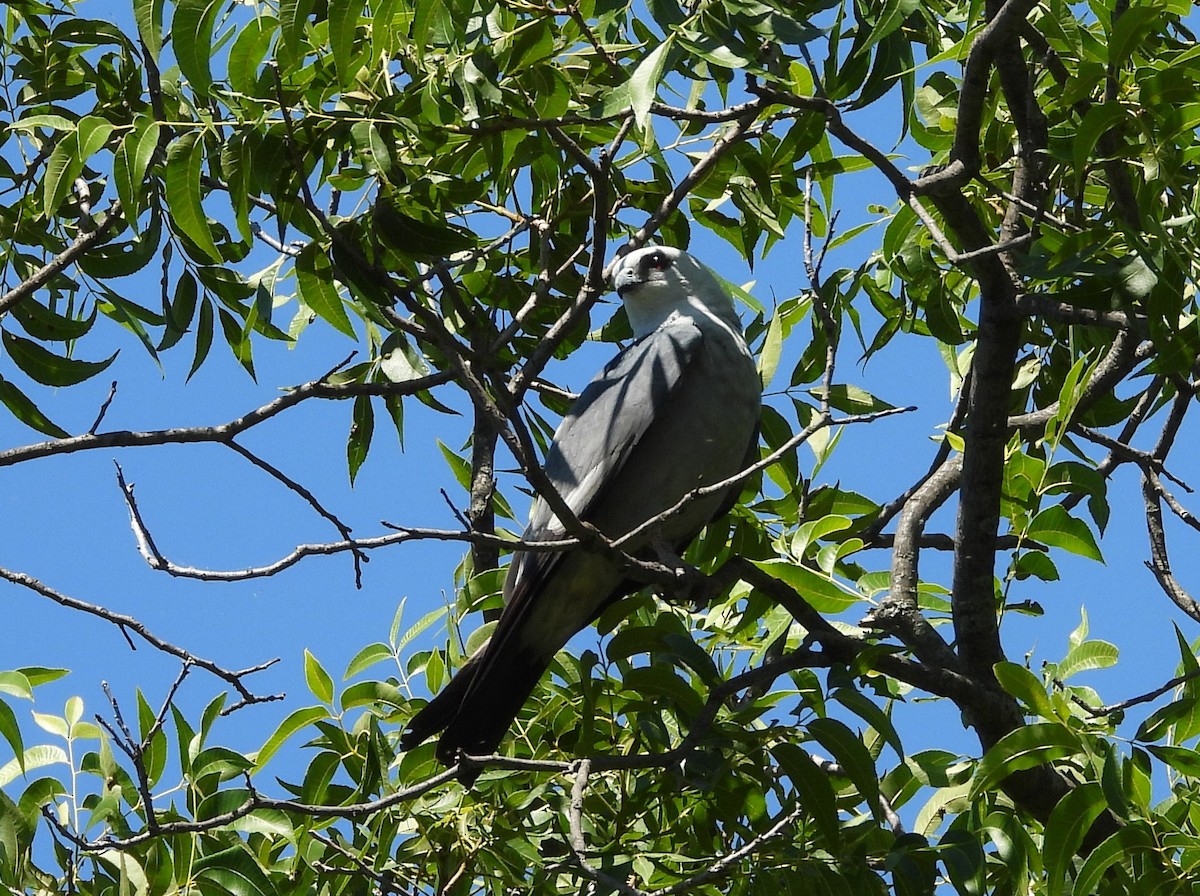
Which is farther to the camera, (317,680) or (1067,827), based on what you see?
(317,680)

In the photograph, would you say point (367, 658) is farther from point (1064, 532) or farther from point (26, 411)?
point (1064, 532)

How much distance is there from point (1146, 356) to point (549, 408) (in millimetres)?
1930

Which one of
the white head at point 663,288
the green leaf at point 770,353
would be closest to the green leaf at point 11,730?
the green leaf at point 770,353

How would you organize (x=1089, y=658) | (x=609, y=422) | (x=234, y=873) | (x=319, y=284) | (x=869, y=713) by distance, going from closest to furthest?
1. (x=234, y=873)
2. (x=869, y=713)
3. (x=319, y=284)
4. (x=1089, y=658)
5. (x=609, y=422)

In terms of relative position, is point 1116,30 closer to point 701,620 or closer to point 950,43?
point 950,43

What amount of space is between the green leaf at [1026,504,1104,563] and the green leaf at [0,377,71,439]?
2387 mm

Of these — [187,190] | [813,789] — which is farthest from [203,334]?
[813,789]

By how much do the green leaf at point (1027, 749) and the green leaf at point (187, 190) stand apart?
1.81 m

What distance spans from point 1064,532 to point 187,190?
2027 mm

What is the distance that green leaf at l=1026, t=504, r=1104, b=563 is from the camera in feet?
9.55

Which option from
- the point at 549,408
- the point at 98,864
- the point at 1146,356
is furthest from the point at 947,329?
the point at 98,864

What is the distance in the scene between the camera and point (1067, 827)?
2414 millimetres

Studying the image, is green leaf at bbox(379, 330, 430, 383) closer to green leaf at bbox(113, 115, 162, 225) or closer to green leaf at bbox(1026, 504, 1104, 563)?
green leaf at bbox(113, 115, 162, 225)

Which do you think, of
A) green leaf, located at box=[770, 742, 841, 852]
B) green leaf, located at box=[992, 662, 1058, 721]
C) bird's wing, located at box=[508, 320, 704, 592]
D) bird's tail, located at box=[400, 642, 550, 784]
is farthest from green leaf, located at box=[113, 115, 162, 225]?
green leaf, located at box=[992, 662, 1058, 721]
